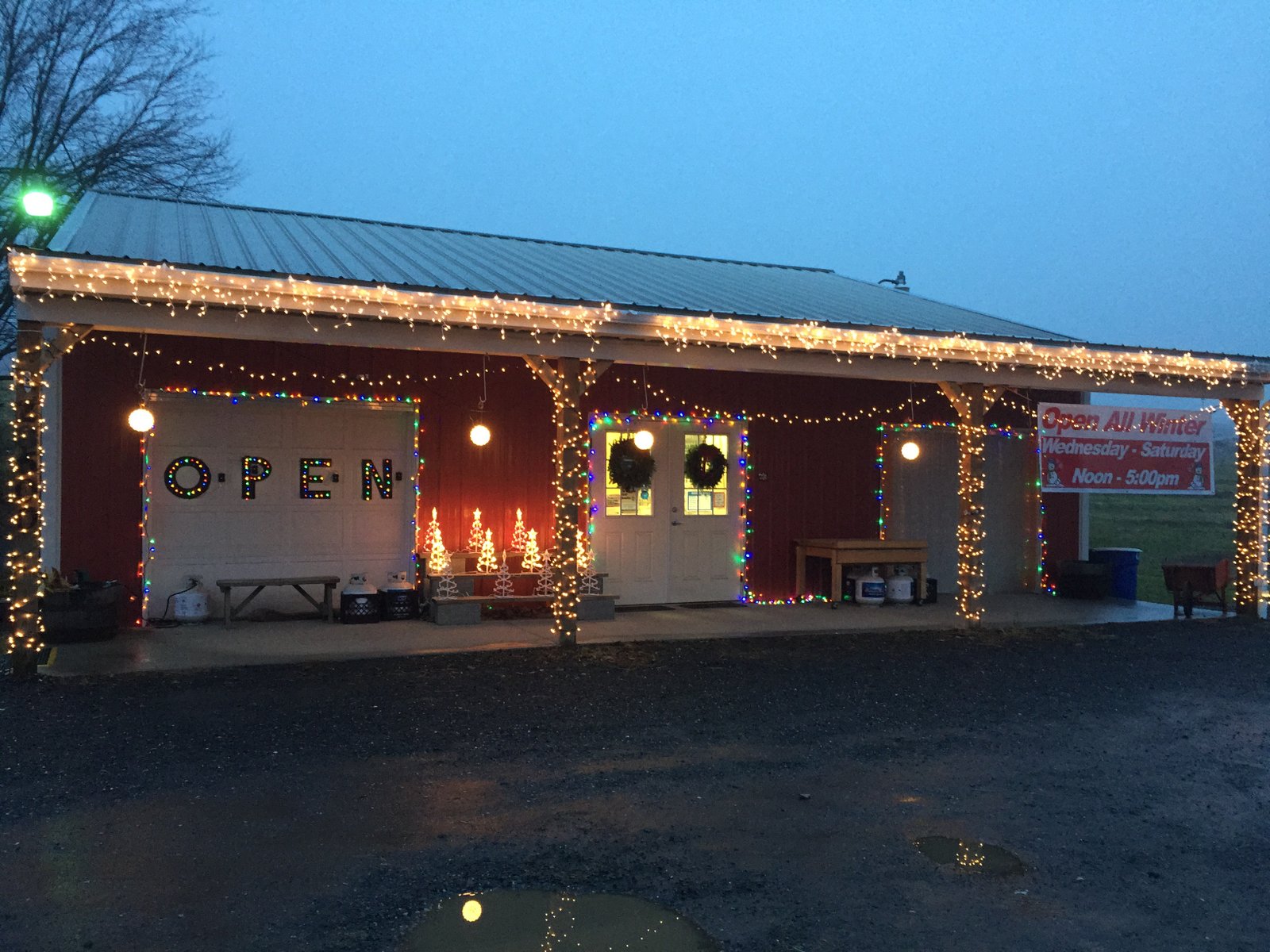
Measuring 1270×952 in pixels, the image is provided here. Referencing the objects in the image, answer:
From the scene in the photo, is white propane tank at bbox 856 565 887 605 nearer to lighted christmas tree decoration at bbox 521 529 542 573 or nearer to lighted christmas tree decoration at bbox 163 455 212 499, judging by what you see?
lighted christmas tree decoration at bbox 521 529 542 573

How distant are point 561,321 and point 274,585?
4.06 m

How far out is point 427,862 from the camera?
13.8ft

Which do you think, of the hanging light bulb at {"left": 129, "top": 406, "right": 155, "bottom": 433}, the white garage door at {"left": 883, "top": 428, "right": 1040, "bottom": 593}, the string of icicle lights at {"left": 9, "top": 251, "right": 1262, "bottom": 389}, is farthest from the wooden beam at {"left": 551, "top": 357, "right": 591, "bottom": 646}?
the white garage door at {"left": 883, "top": 428, "right": 1040, "bottom": 593}

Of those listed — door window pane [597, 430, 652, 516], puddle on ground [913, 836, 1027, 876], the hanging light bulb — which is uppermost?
the hanging light bulb

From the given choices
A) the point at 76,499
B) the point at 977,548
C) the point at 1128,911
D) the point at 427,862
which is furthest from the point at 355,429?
the point at 1128,911

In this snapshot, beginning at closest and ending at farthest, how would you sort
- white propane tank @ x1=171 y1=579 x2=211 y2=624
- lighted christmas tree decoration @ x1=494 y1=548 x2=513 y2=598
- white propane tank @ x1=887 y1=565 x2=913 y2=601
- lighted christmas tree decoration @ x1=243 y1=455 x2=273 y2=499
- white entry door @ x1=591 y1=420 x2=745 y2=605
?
white propane tank @ x1=171 y1=579 x2=211 y2=624 → lighted christmas tree decoration @ x1=243 y1=455 x2=273 y2=499 → lighted christmas tree decoration @ x1=494 y1=548 x2=513 y2=598 → white entry door @ x1=591 y1=420 x2=745 y2=605 → white propane tank @ x1=887 y1=565 x2=913 y2=601

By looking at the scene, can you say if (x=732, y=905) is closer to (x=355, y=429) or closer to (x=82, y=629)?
(x=82, y=629)

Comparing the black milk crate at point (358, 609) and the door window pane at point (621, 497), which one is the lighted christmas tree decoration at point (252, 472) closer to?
the black milk crate at point (358, 609)

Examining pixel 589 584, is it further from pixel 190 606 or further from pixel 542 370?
pixel 190 606

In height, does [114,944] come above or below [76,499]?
below

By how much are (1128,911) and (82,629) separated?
8.36 metres

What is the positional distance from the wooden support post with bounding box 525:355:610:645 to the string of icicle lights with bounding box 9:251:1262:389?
0.26m

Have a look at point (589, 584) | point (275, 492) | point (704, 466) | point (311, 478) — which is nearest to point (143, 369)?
point (275, 492)

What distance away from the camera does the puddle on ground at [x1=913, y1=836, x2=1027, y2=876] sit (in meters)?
4.26
